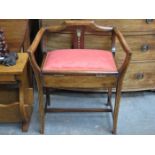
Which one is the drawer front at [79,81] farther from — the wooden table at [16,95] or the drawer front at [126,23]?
the drawer front at [126,23]

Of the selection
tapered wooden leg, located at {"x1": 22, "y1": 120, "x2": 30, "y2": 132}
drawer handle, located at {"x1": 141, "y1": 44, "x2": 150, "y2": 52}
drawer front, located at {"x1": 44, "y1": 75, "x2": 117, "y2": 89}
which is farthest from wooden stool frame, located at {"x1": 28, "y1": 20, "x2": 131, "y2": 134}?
drawer handle, located at {"x1": 141, "y1": 44, "x2": 150, "y2": 52}

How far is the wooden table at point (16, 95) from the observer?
1.50 meters

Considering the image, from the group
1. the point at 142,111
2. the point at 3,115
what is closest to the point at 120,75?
the point at 142,111

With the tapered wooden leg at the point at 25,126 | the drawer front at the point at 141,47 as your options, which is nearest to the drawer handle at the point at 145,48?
the drawer front at the point at 141,47

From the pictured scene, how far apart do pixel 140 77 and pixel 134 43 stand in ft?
0.94

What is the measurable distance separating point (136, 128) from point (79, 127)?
390mm

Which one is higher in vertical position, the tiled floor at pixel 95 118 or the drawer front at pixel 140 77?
the drawer front at pixel 140 77

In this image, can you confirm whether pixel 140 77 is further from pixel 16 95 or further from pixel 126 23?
pixel 16 95

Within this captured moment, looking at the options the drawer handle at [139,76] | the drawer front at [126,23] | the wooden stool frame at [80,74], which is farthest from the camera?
the drawer handle at [139,76]

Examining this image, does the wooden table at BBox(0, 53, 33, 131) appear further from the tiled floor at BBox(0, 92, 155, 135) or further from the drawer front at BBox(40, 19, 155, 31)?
the drawer front at BBox(40, 19, 155, 31)

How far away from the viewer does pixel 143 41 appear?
1.82 metres

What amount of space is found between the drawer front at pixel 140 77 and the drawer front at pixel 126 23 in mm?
281
